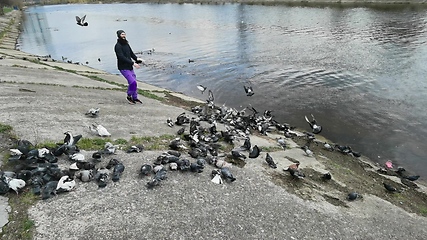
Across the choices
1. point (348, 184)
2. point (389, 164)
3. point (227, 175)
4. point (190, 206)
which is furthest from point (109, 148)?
point (389, 164)

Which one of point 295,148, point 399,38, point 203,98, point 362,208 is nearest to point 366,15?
point 399,38

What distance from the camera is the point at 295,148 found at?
43.7 ft

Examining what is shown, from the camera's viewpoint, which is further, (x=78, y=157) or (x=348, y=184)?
(x=348, y=184)

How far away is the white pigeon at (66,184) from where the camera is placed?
23.3 feet

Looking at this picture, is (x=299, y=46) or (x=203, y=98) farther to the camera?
(x=299, y=46)

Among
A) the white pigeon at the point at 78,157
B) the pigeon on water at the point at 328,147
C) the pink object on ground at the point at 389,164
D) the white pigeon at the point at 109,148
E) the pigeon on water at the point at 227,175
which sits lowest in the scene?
the pink object on ground at the point at 389,164

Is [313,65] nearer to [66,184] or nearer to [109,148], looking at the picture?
[109,148]

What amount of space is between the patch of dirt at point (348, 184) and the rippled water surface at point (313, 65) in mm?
1946

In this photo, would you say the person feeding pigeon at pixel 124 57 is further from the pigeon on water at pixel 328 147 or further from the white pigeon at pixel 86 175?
the pigeon on water at pixel 328 147

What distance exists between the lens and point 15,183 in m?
6.79

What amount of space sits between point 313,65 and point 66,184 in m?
24.9

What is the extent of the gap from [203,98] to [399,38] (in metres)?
25.8

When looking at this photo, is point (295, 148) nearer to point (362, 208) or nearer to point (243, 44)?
point (362, 208)

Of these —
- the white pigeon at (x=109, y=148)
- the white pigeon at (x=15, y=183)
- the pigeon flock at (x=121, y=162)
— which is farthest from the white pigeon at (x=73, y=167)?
the white pigeon at (x=109, y=148)
